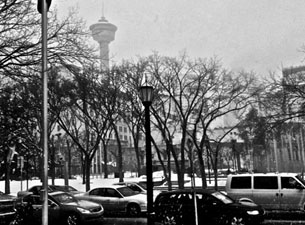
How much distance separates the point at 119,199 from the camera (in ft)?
62.0

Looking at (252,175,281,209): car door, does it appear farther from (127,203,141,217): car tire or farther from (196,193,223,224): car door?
(127,203,141,217): car tire

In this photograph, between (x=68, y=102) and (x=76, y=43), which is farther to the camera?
(x=68, y=102)

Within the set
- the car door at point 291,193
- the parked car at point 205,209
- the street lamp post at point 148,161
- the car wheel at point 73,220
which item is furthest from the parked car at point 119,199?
the street lamp post at point 148,161

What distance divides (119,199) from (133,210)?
37.7 inches

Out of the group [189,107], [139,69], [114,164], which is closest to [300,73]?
[189,107]

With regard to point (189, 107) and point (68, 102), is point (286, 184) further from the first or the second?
point (68, 102)

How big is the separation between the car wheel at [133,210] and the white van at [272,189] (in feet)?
14.6

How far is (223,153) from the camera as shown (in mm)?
80750

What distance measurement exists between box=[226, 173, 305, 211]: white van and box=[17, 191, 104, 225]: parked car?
22.8 feet

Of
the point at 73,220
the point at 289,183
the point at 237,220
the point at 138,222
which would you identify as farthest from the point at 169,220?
the point at 289,183

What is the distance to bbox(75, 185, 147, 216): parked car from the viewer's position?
18.4m

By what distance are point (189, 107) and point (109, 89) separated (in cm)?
647

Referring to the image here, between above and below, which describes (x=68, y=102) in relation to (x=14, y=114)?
above

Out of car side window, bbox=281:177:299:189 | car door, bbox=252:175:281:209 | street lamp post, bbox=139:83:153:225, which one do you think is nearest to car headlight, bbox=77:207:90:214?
street lamp post, bbox=139:83:153:225
